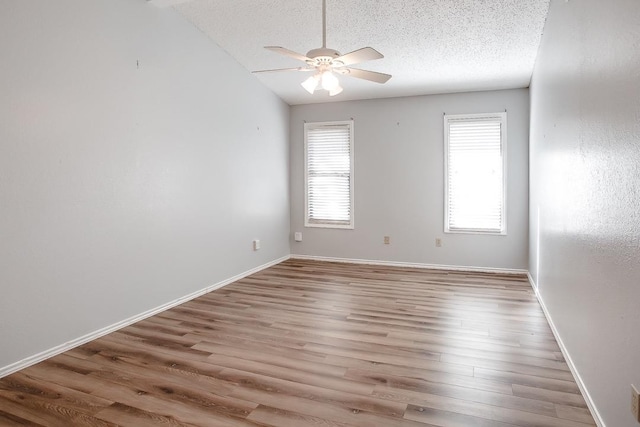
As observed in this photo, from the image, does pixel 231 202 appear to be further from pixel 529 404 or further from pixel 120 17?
pixel 529 404

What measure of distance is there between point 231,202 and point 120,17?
86.8 inches

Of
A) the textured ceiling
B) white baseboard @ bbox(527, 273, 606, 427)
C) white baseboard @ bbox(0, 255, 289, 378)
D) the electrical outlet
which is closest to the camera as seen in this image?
the electrical outlet

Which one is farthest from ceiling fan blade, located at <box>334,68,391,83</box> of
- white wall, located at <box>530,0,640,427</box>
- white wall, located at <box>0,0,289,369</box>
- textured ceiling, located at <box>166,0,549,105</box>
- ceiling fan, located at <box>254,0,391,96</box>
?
white wall, located at <box>0,0,289,369</box>

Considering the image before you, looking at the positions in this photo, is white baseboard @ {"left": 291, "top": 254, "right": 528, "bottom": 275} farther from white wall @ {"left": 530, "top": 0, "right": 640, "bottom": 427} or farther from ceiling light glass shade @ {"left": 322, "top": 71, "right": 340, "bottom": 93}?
ceiling light glass shade @ {"left": 322, "top": 71, "right": 340, "bottom": 93}

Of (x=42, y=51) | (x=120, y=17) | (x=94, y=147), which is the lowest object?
(x=94, y=147)

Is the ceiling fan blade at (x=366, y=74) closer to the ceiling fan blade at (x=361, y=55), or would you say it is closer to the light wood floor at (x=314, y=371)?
the ceiling fan blade at (x=361, y=55)

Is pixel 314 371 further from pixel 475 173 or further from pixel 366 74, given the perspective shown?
pixel 475 173

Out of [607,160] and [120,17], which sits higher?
[120,17]

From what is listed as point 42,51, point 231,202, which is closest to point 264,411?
point 42,51

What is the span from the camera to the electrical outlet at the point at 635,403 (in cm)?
129

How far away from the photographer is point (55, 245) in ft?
8.57

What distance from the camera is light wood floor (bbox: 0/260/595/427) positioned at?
1.88 meters

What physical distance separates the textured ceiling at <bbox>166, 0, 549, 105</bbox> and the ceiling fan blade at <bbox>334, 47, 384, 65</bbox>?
859 mm

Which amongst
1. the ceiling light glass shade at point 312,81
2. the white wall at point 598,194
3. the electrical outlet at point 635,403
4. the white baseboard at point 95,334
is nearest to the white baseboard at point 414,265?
the white baseboard at point 95,334
